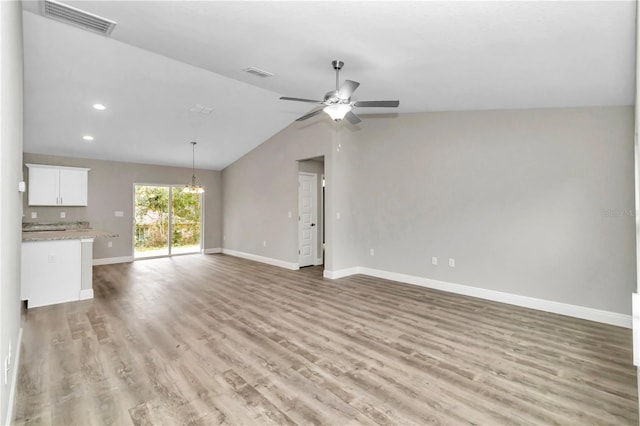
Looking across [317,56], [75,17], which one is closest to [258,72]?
[317,56]

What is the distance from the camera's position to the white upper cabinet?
6691 mm

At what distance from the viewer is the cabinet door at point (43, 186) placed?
667 cm

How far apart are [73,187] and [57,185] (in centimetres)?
28

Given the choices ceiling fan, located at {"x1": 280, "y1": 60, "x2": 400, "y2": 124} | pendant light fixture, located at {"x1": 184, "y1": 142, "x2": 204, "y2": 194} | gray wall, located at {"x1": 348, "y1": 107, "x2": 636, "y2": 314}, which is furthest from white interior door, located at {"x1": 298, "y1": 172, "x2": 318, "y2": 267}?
ceiling fan, located at {"x1": 280, "y1": 60, "x2": 400, "y2": 124}

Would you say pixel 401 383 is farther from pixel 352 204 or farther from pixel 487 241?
pixel 352 204

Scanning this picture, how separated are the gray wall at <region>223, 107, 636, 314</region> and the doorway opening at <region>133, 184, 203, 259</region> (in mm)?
3380

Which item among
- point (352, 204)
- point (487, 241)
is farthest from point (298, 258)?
point (487, 241)

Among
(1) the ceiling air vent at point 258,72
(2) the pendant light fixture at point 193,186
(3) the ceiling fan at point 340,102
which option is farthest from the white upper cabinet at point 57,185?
(3) the ceiling fan at point 340,102

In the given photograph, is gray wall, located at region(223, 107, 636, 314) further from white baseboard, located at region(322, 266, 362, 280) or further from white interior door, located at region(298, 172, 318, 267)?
white interior door, located at region(298, 172, 318, 267)

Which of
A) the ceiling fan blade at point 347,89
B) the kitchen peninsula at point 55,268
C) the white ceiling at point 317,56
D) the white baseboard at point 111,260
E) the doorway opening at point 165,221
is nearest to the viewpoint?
the white ceiling at point 317,56

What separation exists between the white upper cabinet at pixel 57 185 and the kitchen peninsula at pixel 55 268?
2681 millimetres

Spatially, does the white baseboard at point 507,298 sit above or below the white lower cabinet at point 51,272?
below

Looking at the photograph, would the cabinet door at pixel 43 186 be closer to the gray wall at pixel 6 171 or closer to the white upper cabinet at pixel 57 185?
the white upper cabinet at pixel 57 185

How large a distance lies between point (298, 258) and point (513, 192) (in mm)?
4357
